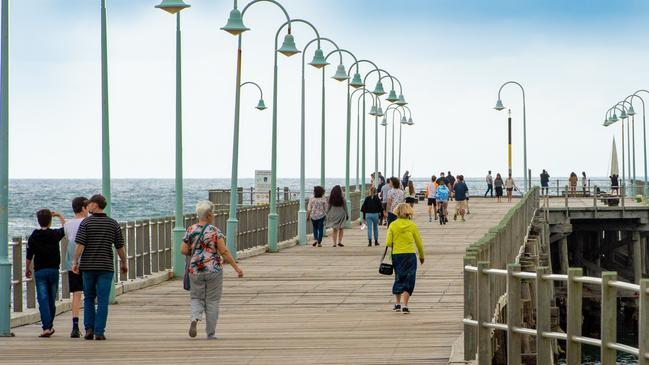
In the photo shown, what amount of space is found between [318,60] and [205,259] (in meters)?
23.9

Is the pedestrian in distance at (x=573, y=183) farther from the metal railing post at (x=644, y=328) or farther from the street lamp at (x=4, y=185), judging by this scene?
the metal railing post at (x=644, y=328)

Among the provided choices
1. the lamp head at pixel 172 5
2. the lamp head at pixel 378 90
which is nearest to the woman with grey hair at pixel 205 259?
the lamp head at pixel 172 5

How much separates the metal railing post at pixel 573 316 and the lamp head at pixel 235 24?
17.4 metres

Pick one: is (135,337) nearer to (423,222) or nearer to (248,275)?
(248,275)

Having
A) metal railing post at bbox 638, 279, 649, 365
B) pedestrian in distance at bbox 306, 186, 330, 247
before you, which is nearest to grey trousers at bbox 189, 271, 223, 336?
metal railing post at bbox 638, 279, 649, 365

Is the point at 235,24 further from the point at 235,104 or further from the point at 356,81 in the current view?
the point at 356,81

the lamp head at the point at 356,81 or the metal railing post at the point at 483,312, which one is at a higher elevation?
the lamp head at the point at 356,81

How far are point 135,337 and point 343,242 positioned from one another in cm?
2345

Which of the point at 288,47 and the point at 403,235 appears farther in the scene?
the point at 288,47

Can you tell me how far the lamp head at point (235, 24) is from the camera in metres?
29.2

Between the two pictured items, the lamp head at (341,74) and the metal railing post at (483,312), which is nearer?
the metal railing post at (483,312)

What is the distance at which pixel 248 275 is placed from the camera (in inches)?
1112

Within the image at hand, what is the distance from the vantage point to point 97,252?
1612cm

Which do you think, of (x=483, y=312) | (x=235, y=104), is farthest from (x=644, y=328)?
(x=235, y=104)
